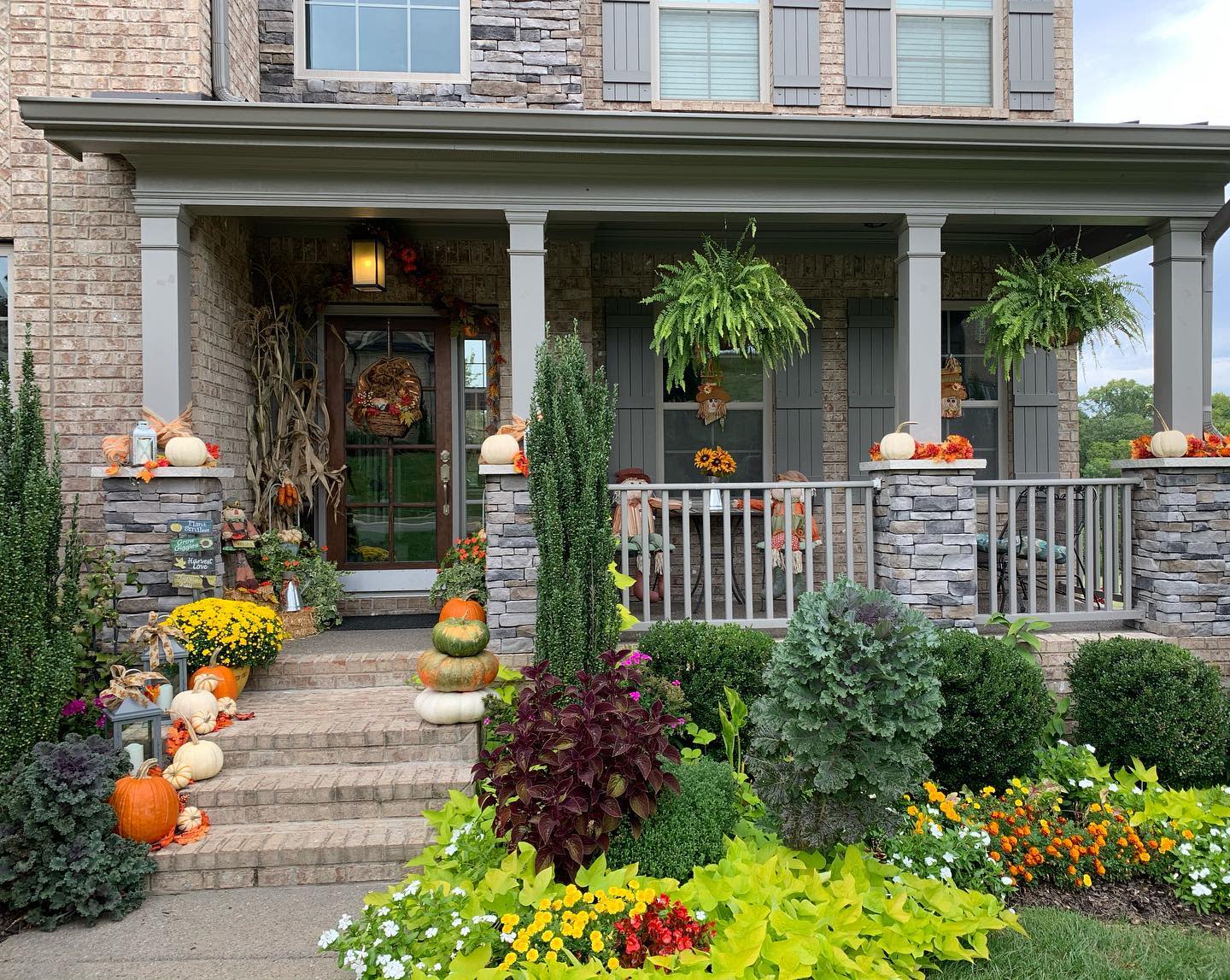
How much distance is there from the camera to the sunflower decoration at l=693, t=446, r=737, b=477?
20.7 feet

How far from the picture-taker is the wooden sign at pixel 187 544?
15.2 ft

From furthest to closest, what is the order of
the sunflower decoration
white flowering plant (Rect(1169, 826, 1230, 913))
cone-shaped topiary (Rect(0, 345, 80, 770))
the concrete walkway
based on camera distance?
1. the sunflower decoration
2. cone-shaped topiary (Rect(0, 345, 80, 770))
3. white flowering plant (Rect(1169, 826, 1230, 913))
4. the concrete walkway

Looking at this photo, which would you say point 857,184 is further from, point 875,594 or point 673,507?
point 875,594

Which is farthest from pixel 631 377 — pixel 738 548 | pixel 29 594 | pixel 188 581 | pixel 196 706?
pixel 29 594

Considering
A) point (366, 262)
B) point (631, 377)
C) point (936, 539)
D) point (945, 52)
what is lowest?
point (936, 539)

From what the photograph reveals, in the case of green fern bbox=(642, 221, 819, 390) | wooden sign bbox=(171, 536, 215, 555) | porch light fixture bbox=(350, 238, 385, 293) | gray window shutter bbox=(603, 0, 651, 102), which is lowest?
wooden sign bbox=(171, 536, 215, 555)

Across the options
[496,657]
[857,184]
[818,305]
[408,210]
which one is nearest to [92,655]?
[496,657]

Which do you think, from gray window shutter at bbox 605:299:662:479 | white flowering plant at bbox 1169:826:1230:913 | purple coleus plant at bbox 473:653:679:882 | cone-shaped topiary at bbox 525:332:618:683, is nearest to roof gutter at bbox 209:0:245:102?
gray window shutter at bbox 605:299:662:479

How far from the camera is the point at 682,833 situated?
120 inches

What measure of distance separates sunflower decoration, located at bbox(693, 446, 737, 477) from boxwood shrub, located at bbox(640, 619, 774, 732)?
7.18 feet

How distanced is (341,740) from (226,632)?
0.99 meters

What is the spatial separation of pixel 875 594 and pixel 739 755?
48.2 inches

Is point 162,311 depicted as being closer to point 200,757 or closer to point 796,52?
point 200,757

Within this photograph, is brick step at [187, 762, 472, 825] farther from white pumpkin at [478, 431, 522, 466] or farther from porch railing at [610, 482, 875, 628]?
white pumpkin at [478, 431, 522, 466]
